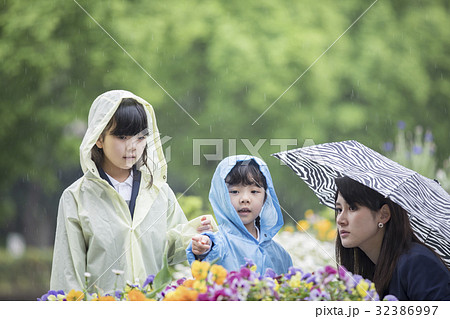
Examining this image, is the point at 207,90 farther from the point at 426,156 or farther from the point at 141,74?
the point at 426,156

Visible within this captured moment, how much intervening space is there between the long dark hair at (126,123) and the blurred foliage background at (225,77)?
10.8 ft

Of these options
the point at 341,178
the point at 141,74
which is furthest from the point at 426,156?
the point at 341,178

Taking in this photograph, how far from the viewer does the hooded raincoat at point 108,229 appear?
2559 mm

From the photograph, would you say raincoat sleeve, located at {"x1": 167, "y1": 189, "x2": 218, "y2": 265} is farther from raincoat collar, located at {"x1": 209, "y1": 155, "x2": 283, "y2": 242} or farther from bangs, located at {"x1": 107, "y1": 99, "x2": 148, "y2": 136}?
bangs, located at {"x1": 107, "y1": 99, "x2": 148, "y2": 136}

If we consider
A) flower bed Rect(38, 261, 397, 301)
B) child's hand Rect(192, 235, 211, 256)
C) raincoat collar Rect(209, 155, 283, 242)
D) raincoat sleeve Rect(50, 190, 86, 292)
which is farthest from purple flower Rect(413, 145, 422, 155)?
flower bed Rect(38, 261, 397, 301)

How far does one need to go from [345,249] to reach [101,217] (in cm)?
114

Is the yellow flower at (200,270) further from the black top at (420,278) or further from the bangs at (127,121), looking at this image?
the bangs at (127,121)

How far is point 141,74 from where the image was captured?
6.38 meters

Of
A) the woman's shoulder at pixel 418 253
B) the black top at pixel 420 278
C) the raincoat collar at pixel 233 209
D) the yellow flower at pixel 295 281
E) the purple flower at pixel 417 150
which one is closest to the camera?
the yellow flower at pixel 295 281

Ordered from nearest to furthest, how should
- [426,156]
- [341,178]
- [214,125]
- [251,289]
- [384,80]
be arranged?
[251,289]
[341,178]
[426,156]
[214,125]
[384,80]

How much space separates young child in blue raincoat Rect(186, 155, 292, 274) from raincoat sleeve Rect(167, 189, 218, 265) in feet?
0.37

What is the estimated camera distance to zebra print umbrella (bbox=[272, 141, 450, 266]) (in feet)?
7.07

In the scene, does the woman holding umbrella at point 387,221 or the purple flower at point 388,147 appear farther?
the purple flower at point 388,147

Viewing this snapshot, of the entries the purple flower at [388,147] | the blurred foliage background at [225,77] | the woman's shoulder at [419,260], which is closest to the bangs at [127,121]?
the woman's shoulder at [419,260]
